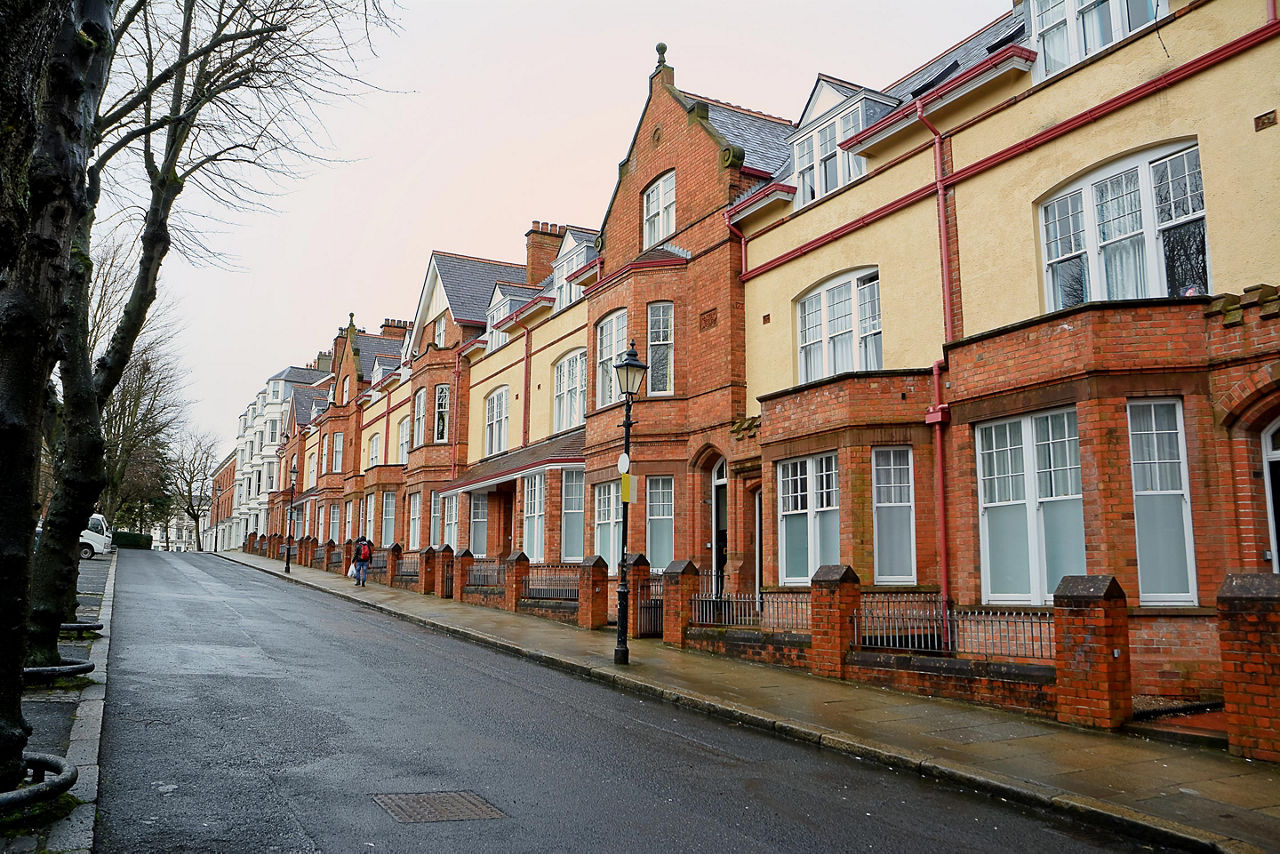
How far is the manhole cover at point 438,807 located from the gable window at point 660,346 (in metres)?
14.3

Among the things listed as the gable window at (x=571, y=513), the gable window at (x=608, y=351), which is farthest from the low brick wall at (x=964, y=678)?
the gable window at (x=571, y=513)

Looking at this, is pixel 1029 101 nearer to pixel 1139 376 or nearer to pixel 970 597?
pixel 1139 376

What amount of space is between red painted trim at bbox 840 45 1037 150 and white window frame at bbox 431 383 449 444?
866 inches

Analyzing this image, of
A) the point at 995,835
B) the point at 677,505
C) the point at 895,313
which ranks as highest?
the point at 895,313

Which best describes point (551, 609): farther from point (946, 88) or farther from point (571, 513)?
point (946, 88)

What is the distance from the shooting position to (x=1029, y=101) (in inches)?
511

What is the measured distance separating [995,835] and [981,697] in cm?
459

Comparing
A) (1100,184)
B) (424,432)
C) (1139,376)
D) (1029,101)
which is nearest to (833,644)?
(1139,376)

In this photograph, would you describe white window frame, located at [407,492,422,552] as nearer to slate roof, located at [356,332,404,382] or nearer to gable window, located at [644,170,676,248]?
slate roof, located at [356,332,404,382]

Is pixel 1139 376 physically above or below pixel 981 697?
above

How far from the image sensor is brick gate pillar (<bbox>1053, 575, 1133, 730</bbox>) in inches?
355

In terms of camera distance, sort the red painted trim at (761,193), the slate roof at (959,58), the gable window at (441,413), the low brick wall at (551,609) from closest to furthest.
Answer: the slate roof at (959,58) → the red painted trim at (761,193) → the low brick wall at (551,609) → the gable window at (441,413)

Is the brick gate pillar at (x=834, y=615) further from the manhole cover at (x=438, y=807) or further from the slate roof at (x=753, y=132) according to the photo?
the slate roof at (x=753, y=132)

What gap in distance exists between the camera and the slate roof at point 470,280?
34906mm
